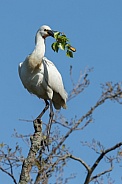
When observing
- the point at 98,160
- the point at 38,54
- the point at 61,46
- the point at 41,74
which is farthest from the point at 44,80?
the point at 98,160

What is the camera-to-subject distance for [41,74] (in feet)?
36.0

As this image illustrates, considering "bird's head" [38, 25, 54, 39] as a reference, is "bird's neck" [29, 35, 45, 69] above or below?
below

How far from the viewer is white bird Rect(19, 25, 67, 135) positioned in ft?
35.6

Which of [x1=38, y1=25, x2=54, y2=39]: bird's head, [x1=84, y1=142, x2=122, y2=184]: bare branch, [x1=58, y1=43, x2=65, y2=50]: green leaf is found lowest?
[x1=84, y1=142, x2=122, y2=184]: bare branch

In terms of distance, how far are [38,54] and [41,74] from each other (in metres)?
0.36

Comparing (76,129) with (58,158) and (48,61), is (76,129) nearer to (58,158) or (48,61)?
(58,158)

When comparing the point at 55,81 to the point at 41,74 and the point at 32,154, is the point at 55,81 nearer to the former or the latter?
the point at 41,74

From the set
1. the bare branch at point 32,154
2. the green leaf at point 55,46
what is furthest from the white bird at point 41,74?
the green leaf at point 55,46

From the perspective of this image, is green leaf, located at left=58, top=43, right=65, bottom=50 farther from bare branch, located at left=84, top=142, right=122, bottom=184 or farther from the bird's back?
the bird's back

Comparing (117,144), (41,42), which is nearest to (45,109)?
(41,42)

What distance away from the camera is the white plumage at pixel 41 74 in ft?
35.6

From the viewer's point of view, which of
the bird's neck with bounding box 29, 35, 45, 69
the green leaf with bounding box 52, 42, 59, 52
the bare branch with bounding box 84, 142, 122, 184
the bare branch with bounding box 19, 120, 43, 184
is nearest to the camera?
the bare branch with bounding box 84, 142, 122, 184

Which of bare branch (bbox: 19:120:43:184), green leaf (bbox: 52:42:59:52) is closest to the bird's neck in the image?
bare branch (bbox: 19:120:43:184)

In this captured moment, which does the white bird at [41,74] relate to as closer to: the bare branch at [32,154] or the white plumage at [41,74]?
the white plumage at [41,74]
